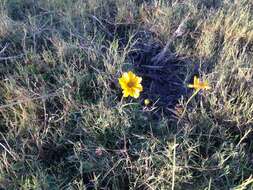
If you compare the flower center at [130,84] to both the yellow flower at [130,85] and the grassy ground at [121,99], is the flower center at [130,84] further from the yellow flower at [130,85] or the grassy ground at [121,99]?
the grassy ground at [121,99]

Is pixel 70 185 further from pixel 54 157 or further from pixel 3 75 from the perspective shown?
pixel 3 75

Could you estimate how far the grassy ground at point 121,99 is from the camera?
174cm

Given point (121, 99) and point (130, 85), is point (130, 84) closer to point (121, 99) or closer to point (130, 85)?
point (130, 85)

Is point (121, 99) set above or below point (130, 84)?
below

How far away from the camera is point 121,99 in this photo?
1959mm

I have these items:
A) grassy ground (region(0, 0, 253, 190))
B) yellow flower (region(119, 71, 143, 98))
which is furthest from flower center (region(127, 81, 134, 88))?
grassy ground (region(0, 0, 253, 190))

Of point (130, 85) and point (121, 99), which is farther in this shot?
point (121, 99)

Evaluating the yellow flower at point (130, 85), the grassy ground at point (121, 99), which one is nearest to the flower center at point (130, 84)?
the yellow flower at point (130, 85)

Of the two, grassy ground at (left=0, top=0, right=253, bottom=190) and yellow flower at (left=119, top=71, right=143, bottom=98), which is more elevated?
yellow flower at (left=119, top=71, right=143, bottom=98)

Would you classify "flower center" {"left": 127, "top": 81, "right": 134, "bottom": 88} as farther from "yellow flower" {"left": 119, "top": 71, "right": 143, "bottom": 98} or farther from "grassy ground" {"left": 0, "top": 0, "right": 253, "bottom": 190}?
"grassy ground" {"left": 0, "top": 0, "right": 253, "bottom": 190}

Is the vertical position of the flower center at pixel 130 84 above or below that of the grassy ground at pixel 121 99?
above

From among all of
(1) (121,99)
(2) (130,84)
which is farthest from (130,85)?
(1) (121,99)

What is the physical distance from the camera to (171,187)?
5.45 ft

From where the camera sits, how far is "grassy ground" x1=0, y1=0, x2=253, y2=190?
1743 mm
